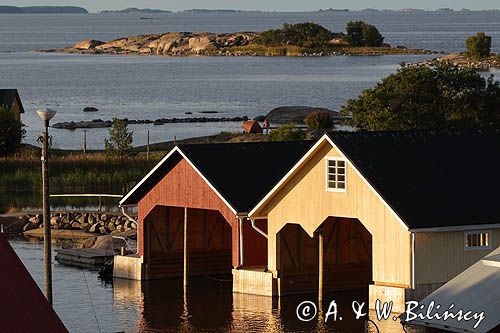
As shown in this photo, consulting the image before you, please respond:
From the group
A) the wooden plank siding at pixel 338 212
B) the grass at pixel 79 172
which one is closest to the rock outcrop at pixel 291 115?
the grass at pixel 79 172

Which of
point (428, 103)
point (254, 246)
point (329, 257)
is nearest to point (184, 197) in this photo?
point (254, 246)

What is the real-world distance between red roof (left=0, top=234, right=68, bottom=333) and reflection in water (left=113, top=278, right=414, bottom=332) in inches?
532

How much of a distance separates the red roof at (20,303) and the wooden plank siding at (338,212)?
14602 millimetres

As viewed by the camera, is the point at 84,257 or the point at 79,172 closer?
the point at 84,257

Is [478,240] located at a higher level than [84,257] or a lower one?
higher

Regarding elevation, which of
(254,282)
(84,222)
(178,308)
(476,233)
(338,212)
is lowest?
(178,308)

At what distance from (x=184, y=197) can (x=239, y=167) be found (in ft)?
6.24

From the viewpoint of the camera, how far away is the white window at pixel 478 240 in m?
38.9

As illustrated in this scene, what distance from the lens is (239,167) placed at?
4481 centimetres

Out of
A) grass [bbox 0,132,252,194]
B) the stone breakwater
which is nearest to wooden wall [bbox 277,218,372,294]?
the stone breakwater

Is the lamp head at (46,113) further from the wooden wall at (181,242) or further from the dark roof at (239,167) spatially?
the wooden wall at (181,242)

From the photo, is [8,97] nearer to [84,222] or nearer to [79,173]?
[79,173]

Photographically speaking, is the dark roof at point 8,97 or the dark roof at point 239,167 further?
the dark roof at point 8,97

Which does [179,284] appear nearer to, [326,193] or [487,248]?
[326,193]
